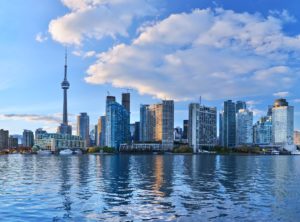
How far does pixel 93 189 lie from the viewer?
74.3 m

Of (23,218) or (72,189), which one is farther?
(72,189)

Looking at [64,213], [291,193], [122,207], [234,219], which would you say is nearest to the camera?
[234,219]

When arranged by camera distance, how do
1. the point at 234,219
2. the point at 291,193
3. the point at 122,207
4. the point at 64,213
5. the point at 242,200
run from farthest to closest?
the point at 291,193 < the point at 242,200 < the point at 122,207 < the point at 64,213 < the point at 234,219

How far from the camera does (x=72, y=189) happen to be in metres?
74.2

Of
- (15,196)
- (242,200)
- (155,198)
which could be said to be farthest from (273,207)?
(15,196)

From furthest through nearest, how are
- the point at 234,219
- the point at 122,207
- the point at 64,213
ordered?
the point at 122,207 → the point at 64,213 → the point at 234,219

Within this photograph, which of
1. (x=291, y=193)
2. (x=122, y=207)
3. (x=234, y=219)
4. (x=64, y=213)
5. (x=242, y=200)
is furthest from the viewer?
(x=291, y=193)

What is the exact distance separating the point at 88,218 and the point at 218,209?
56.1 ft

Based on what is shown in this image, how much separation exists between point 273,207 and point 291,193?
17.9 meters

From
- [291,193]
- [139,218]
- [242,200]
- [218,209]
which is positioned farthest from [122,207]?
[291,193]

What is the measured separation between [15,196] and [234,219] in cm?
3620

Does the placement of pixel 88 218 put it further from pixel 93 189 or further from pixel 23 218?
pixel 93 189

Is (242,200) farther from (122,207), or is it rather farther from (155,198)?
(122,207)

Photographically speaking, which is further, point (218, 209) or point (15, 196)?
point (15, 196)
